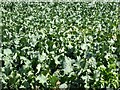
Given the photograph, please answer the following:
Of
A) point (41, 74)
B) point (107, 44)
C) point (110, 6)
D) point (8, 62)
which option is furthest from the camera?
point (110, 6)

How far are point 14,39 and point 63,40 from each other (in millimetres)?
1320

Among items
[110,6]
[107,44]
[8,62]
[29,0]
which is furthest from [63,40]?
[29,0]

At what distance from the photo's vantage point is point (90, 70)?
22.0 ft

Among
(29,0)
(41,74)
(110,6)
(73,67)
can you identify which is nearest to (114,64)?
(73,67)

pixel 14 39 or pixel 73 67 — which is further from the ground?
pixel 14 39

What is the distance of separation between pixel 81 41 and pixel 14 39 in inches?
69.5

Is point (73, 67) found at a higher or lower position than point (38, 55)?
lower

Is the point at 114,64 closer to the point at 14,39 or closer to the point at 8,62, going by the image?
the point at 8,62

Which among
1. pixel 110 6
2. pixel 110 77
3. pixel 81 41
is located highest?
pixel 110 6

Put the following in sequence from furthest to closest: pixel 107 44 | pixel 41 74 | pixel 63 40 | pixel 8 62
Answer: pixel 63 40 < pixel 107 44 < pixel 8 62 < pixel 41 74

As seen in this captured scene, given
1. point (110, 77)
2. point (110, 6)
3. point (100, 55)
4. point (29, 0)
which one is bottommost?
point (110, 77)

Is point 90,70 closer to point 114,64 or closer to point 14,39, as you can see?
point 114,64

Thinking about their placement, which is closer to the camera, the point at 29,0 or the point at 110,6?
the point at 110,6

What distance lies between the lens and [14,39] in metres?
8.91
